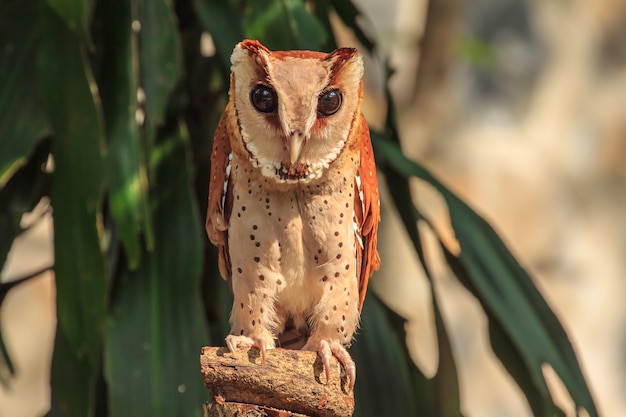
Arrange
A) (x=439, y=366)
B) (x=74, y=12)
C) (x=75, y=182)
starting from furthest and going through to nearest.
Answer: (x=439, y=366), (x=75, y=182), (x=74, y=12)

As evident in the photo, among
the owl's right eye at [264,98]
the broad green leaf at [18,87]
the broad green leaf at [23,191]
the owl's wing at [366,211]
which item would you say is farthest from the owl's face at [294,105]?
the broad green leaf at [23,191]

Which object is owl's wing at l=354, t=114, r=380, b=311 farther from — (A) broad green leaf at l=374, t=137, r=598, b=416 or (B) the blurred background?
(B) the blurred background

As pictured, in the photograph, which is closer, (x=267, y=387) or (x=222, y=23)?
(x=267, y=387)

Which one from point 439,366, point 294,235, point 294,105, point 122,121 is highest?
point 122,121

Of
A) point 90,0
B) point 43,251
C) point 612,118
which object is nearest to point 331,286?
Result: point 90,0

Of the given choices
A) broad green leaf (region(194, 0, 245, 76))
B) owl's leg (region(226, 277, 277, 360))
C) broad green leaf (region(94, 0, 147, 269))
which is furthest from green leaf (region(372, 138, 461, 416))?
owl's leg (region(226, 277, 277, 360))

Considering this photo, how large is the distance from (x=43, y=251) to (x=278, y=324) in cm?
401

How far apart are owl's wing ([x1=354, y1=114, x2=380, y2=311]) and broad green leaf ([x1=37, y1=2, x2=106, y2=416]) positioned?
644 millimetres

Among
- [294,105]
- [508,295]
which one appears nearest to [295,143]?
[294,105]

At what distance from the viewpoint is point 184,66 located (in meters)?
1.90

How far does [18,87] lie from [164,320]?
51 cm

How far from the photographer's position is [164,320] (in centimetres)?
166

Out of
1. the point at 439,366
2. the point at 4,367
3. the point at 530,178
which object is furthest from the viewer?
the point at 530,178

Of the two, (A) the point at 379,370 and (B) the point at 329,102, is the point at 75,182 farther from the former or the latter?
(B) the point at 329,102
